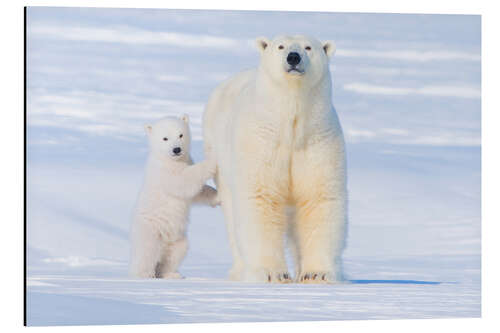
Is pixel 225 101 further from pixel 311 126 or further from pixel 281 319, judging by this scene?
pixel 281 319

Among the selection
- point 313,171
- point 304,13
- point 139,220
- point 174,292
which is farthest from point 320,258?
point 304,13

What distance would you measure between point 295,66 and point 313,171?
725 mm

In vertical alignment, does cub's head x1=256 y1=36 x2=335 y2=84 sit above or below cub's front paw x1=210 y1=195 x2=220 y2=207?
above

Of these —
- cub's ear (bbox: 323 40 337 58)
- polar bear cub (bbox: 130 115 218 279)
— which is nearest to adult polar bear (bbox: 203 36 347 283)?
cub's ear (bbox: 323 40 337 58)

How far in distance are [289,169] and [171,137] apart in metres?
1.25

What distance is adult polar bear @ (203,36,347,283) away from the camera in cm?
709

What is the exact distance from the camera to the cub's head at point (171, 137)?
26.5 feet

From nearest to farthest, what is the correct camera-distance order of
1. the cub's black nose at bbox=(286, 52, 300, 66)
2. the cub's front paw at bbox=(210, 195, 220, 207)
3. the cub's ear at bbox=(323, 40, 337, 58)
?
the cub's black nose at bbox=(286, 52, 300, 66) < the cub's ear at bbox=(323, 40, 337, 58) < the cub's front paw at bbox=(210, 195, 220, 207)

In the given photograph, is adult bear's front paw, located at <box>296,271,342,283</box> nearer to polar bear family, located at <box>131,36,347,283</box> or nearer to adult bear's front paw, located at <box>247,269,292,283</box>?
polar bear family, located at <box>131,36,347,283</box>

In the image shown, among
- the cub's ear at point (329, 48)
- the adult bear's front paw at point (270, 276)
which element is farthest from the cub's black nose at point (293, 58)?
the adult bear's front paw at point (270, 276)

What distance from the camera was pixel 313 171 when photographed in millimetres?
7207

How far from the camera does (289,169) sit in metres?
7.21

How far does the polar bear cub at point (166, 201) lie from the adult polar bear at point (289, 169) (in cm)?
72

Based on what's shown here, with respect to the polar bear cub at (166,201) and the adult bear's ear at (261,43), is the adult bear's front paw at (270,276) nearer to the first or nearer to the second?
the polar bear cub at (166,201)
